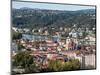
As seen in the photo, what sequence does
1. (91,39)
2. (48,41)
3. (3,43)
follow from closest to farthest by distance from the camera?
(3,43), (48,41), (91,39)

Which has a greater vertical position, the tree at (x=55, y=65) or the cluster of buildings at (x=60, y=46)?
the cluster of buildings at (x=60, y=46)

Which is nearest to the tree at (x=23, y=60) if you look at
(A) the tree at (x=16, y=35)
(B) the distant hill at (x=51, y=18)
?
(A) the tree at (x=16, y=35)

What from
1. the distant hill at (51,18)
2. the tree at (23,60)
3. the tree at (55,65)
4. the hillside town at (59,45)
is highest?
the distant hill at (51,18)

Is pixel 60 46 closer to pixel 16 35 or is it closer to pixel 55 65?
pixel 55 65

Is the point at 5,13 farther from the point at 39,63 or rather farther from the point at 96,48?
the point at 96,48

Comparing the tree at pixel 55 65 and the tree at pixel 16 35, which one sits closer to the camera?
the tree at pixel 16 35

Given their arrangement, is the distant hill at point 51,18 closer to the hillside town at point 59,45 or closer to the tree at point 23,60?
the hillside town at point 59,45

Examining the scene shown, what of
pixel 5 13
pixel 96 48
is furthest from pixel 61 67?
pixel 5 13

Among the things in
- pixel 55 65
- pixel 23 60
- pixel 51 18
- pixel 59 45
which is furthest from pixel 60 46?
pixel 23 60
